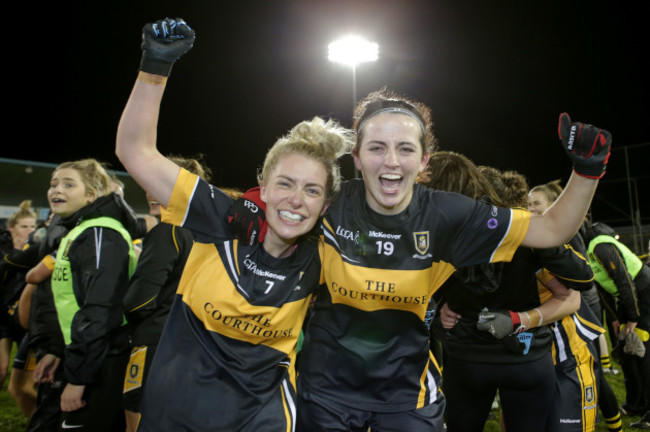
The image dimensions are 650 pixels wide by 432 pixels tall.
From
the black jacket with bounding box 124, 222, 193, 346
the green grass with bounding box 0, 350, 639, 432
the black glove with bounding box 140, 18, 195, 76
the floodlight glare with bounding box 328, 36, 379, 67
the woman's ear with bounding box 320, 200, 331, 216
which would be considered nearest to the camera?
the black glove with bounding box 140, 18, 195, 76

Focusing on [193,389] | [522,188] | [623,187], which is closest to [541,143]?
[623,187]

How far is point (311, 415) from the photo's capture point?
96.0 inches

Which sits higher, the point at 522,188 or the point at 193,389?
the point at 522,188

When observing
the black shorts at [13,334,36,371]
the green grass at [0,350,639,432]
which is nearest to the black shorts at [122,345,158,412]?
the black shorts at [13,334,36,371]

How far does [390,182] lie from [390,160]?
0.11 metres

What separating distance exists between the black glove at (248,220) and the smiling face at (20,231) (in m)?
6.42

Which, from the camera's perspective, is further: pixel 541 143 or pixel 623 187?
pixel 541 143

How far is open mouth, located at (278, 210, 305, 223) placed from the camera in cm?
228

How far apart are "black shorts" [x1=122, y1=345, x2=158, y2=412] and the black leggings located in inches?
81.5

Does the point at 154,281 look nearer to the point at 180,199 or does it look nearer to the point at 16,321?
the point at 180,199

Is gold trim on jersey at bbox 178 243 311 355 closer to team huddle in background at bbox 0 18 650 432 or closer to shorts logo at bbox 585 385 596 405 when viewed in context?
team huddle in background at bbox 0 18 650 432

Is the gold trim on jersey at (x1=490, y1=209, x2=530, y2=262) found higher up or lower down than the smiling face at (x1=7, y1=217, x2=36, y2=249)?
higher up

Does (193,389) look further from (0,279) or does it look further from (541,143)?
(541,143)

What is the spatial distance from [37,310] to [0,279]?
2.63 metres
